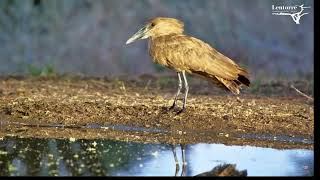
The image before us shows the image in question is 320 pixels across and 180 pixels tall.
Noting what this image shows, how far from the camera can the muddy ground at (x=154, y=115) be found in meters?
10.4

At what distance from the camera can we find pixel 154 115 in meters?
11.2

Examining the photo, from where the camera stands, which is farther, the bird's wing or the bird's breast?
the bird's breast

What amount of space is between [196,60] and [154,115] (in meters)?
0.83

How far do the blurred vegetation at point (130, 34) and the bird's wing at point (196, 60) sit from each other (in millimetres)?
5602

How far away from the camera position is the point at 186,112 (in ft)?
36.8

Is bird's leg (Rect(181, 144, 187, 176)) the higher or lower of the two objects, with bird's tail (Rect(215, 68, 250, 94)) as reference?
lower

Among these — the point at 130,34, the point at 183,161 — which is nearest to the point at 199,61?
the point at 183,161

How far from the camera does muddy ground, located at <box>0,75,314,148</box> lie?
10383 mm

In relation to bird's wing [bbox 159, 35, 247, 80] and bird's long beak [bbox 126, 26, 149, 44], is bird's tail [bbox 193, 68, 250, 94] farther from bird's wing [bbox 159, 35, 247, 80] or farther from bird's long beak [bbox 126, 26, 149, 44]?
bird's long beak [bbox 126, 26, 149, 44]

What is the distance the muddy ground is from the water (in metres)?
0.44

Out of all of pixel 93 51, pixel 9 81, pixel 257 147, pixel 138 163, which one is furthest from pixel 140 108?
pixel 93 51

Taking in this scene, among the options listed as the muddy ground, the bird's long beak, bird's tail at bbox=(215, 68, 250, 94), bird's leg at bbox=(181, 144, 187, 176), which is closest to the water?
bird's leg at bbox=(181, 144, 187, 176)

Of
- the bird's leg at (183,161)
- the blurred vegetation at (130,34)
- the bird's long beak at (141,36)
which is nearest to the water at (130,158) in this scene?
the bird's leg at (183,161)

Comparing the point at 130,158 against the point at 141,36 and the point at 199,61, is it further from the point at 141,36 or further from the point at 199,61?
the point at 141,36
